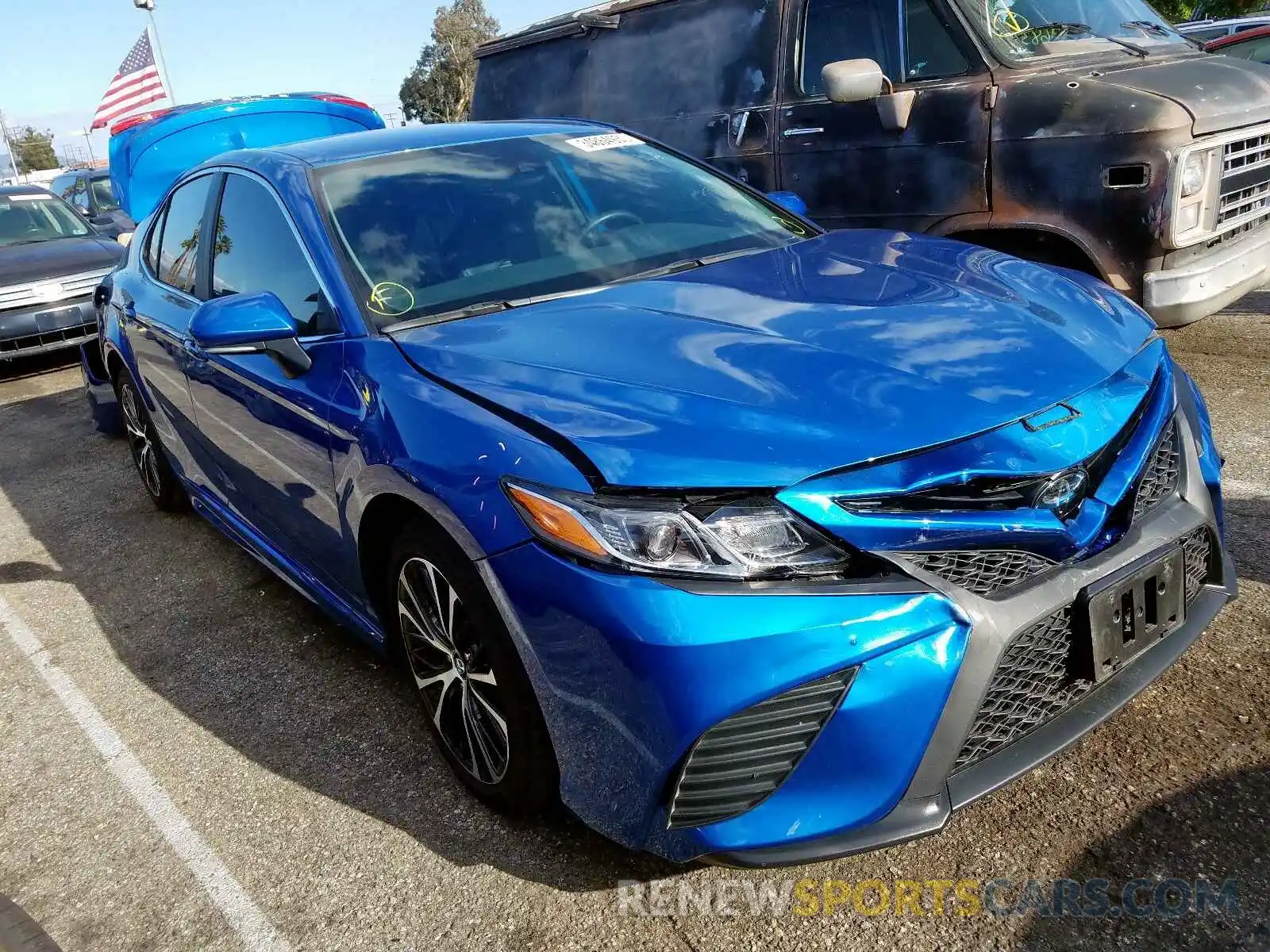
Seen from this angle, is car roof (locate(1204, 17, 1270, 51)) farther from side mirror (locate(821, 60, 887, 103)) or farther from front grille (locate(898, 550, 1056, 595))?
front grille (locate(898, 550, 1056, 595))

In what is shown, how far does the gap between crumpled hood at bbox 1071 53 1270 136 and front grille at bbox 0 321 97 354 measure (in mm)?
7709

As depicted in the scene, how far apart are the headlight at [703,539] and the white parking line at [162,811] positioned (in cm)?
118

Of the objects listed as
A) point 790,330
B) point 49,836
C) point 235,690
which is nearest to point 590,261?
point 790,330

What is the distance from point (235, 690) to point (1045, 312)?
2.63m

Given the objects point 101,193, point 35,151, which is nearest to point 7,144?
point 35,151

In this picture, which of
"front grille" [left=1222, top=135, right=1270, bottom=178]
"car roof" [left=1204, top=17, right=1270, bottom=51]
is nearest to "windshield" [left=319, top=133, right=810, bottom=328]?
"front grille" [left=1222, top=135, right=1270, bottom=178]

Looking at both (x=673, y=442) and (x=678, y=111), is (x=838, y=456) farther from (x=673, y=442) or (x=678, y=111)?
(x=678, y=111)

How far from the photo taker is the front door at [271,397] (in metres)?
2.75

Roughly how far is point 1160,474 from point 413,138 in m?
2.48

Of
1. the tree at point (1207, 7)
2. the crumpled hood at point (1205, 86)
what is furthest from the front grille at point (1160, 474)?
the tree at point (1207, 7)

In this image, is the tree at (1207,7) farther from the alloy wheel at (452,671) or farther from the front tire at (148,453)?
the alloy wheel at (452,671)

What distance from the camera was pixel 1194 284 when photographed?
13.4ft

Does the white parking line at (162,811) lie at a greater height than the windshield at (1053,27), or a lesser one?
lesser

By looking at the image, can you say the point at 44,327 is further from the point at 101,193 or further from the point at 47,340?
the point at 101,193
